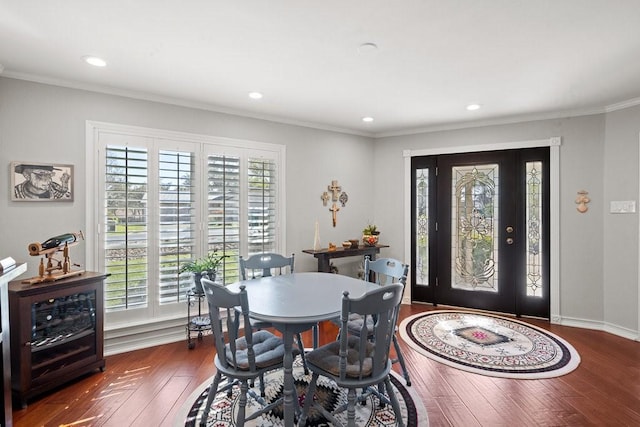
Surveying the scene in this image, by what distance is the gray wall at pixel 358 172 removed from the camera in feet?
9.41

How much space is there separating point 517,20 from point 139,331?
13.0 feet

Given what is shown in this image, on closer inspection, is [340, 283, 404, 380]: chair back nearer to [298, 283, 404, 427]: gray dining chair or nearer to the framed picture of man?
[298, 283, 404, 427]: gray dining chair

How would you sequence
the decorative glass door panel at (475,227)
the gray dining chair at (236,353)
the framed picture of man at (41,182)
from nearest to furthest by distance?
the gray dining chair at (236,353) → the framed picture of man at (41,182) → the decorative glass door panel at (475,227)

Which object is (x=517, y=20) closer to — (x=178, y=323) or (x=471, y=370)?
(x=471, y=370)

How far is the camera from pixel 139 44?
235cm

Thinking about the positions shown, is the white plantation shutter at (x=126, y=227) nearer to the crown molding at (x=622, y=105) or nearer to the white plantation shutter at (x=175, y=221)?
the white plantation shutter at (x=175, y=221)

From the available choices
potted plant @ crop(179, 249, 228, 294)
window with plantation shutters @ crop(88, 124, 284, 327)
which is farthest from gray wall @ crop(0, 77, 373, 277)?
potted plant @ crop(179, 249, 228, 294)

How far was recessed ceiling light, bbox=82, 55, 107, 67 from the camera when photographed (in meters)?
2.55

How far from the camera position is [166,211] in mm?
3449

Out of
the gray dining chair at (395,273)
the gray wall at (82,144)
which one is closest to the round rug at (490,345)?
the gray dining chair at (395,273)

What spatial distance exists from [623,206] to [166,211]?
4.84 m

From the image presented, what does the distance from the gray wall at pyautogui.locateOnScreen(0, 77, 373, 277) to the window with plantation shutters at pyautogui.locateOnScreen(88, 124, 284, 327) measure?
0.42ft

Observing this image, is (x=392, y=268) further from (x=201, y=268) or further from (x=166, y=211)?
(x=166, y=211)

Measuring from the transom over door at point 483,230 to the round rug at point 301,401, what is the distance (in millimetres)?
2429
